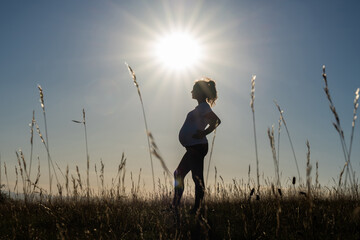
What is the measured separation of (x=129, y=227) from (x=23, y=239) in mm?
1217

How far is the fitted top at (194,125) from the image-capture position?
184 inches

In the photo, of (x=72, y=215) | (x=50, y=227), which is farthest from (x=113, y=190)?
(x=50, y=227)

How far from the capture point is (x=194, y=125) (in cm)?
475

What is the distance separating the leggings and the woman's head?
0.86 m

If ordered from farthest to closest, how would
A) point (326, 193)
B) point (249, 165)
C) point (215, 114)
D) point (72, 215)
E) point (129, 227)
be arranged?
1. point (326, 193)
2. point (215, 114)
3. point (72, 215)
4. point (129, 227)
5. point (249, 165)

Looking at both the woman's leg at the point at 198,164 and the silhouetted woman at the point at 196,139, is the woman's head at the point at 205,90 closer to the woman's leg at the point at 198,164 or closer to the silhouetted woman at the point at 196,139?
the silhouetted woman at the point at 196,139

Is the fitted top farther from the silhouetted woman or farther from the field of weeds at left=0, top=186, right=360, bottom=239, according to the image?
the field of weeds at left=0, top=186, right=360, bottom=239

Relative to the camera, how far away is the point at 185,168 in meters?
4.79

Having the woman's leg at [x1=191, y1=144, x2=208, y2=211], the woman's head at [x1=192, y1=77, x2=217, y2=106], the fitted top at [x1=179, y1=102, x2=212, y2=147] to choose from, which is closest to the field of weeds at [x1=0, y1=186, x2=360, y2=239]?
the woman's leg at [x1=191, y1=144, x2=208, y2=211]

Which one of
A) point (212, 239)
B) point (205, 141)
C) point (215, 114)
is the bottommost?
point (212, 239)

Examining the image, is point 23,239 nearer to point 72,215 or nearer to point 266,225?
point 72,215

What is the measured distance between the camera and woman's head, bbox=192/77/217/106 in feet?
16.3

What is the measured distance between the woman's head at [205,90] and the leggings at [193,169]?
0.86 m

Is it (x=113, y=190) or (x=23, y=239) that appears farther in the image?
(x=113, y=190)
